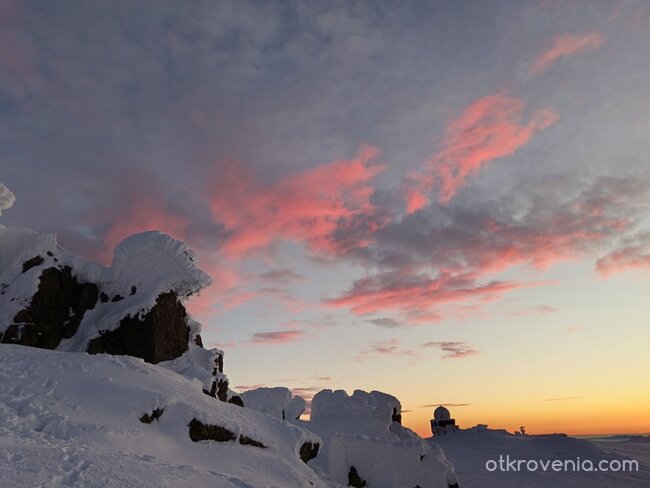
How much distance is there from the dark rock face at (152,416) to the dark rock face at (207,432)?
106cm

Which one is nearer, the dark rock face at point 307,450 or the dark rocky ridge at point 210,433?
the dark rocky ridge at point 210,433

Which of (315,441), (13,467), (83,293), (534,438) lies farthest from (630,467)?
(13,467)

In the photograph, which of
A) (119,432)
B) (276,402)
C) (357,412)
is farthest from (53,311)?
(276,402)

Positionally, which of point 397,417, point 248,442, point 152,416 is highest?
point 397,417

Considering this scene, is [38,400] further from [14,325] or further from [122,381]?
[14,325]

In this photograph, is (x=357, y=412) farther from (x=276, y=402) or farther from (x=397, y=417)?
(x=276, y=402)

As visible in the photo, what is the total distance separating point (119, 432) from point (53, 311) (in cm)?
1898

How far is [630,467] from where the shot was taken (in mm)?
52312

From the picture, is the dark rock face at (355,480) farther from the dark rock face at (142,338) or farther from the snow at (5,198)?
the snow at (5,198)

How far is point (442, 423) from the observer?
82.9 meters

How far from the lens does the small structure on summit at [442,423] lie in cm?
8024

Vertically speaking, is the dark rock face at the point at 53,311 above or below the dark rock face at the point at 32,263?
below

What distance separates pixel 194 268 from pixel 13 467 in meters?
22.1

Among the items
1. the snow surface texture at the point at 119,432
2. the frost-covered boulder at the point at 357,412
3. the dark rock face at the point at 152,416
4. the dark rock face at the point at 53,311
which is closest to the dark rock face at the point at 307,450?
the snow surface texture at the point at 119,432
